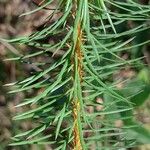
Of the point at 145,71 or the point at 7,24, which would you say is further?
the point at 7,24

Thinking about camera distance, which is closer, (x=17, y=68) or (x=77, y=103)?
(x=77, y=103)

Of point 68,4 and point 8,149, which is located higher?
point 68,4

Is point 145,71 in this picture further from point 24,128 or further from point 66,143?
point 66,143

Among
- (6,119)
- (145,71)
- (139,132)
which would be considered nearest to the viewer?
(139,132)

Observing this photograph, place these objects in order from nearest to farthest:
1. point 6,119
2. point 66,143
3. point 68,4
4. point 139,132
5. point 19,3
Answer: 1. point 68,4
2. point 66,143
3. point 139,132
4. point 6,119
5. point 19,3

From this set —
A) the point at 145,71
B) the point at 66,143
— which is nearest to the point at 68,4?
the point at 66,143

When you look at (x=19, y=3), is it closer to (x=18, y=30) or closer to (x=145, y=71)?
(x=18, y=30)

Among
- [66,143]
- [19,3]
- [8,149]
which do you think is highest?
[19,3]

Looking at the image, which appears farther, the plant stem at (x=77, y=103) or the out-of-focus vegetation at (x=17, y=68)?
the out-of-focus vegetation at (x=17, y=68)

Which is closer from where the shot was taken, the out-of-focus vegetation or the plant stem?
the plant stem
